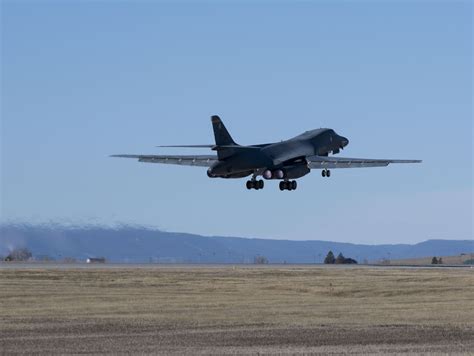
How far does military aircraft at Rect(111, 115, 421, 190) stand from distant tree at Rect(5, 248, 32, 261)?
102 ft

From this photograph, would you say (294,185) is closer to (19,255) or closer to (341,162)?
(341,162)

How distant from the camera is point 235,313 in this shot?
4712cm

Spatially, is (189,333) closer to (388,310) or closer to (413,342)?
(413,342)

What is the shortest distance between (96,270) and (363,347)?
170ft

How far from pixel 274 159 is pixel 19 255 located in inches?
1807

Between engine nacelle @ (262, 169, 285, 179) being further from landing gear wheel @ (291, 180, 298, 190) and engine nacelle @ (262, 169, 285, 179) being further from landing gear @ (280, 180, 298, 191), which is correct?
landing gear wheel @ (291, 180, 298, 190)

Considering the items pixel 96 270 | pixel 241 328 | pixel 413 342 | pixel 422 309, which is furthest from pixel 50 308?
pixel 96 270

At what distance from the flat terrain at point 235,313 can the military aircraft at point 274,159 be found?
10.3 m

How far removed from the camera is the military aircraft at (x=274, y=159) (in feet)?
281

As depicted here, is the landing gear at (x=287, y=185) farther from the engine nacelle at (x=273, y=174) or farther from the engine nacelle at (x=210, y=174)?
the engine nacelle at (x=210, y=174)

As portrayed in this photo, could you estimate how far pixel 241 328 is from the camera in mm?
40406

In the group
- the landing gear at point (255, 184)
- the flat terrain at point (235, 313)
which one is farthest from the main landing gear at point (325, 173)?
the flat terrain at point (235, 313)

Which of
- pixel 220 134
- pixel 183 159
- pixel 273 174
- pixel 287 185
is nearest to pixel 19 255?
pixel 183 159

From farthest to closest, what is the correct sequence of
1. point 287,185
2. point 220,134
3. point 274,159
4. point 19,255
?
point 19,255 → point 287,185 → point 274,159 → point 220,134
